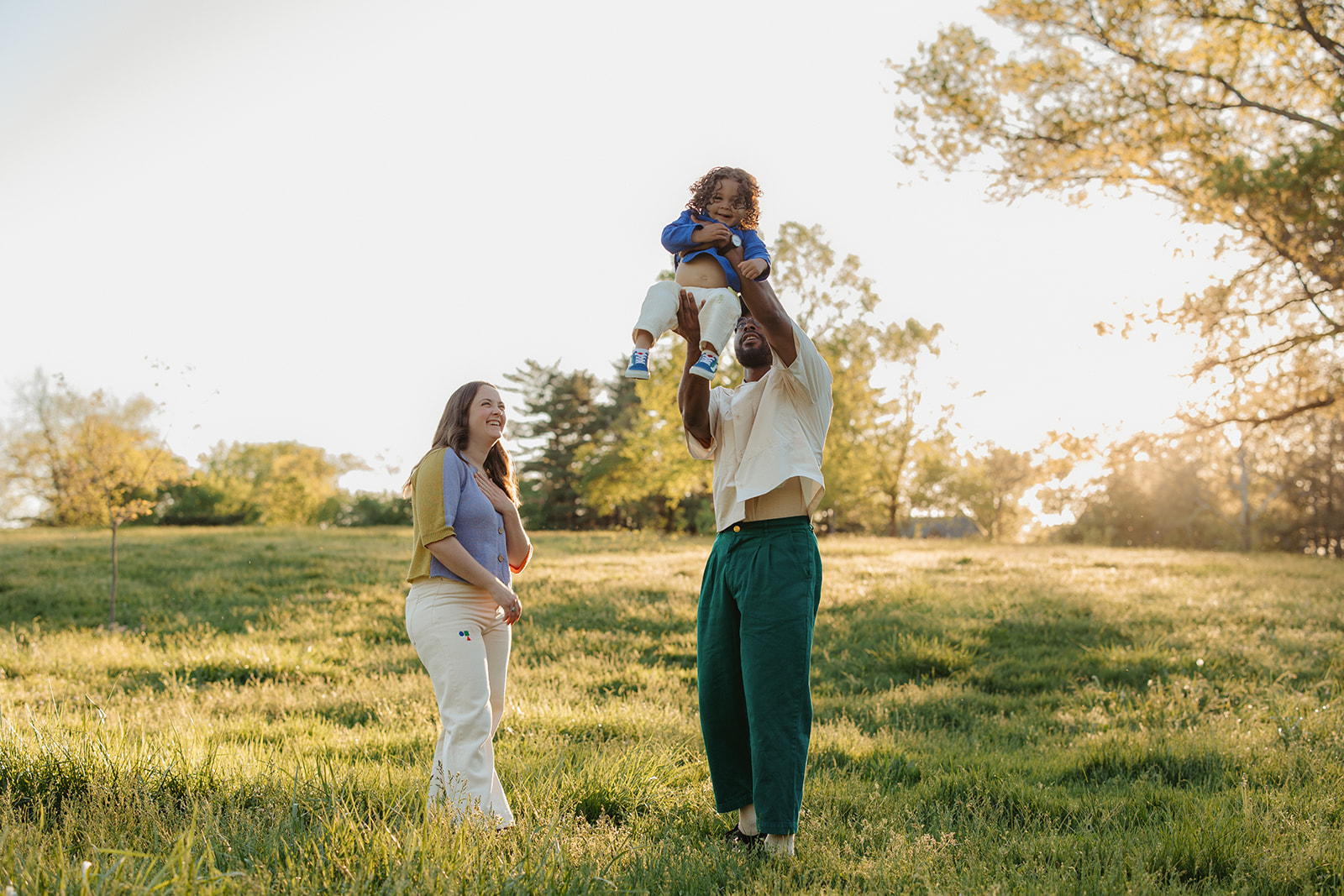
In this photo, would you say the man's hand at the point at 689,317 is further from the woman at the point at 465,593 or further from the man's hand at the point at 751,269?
the woman at the point at 465,593

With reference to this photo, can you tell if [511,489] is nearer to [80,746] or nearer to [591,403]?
[80,746]

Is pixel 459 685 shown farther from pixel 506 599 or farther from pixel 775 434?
pixel 775 434

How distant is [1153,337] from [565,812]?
502 inches

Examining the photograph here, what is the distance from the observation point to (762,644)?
342 centimetres

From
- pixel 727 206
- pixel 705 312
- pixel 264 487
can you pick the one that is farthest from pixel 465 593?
pixel 264 487

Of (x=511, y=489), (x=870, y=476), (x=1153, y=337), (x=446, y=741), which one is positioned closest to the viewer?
(x=446, y=741)

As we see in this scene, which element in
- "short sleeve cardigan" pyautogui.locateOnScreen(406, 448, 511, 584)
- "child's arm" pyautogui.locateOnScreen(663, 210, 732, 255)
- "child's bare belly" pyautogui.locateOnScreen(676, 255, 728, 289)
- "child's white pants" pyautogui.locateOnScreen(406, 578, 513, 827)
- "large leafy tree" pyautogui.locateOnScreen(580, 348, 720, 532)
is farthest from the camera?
"large leafy tree" pyautogui.locateOnScreen(580, 348, 720, 532)

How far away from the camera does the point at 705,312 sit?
3.64 meters

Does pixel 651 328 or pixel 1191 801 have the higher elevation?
pixel 651 328

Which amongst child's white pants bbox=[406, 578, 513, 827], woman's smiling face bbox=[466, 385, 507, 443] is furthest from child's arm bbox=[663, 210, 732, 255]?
child's white pants bbox=[406, 578, 513, 827]

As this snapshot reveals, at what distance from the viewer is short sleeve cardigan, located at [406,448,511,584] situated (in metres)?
4.06

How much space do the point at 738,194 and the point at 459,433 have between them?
1.89 meters

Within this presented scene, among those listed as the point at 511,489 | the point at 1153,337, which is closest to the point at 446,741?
the point at 511,489

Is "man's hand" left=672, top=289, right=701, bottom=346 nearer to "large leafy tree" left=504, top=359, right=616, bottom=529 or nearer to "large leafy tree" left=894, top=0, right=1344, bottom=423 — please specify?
"large leafy tree" left=894, top=0, right=1344, bottom=423
